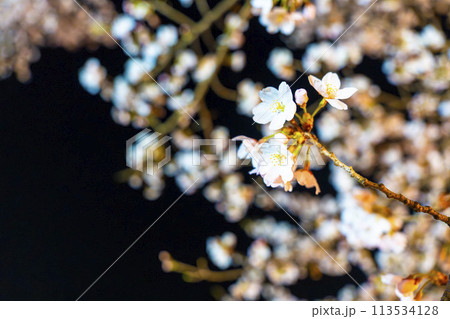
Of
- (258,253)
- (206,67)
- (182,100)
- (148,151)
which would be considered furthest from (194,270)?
(206,67)

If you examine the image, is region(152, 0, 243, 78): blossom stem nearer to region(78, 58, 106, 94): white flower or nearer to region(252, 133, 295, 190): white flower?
region(78, 58, 106, 94): white flower

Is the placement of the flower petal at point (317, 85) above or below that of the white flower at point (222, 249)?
above

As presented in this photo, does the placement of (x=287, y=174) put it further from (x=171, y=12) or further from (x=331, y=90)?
(x=171, y=12)

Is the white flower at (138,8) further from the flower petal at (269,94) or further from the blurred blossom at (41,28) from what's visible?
the flower petal at (269,94)

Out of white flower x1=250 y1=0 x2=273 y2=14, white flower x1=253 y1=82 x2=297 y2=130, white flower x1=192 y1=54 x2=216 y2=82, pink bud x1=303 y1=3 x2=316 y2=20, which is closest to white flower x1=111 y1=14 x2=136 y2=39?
white flower x1=192 y1=54 x2=216 y2=82

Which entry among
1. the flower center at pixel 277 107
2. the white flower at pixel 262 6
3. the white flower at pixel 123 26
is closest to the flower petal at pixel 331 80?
the flower center at pixel 277 107

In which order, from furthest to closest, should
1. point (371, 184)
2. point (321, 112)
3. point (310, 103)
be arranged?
point (321, 112) → point (310, 103) → point (371, 184)

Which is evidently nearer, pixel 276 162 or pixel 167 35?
pixel 276 162
